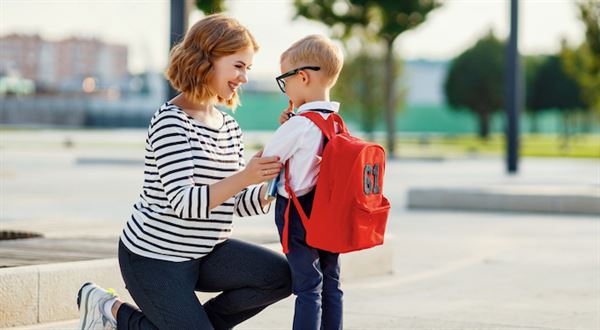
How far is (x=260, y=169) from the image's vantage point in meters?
4.71

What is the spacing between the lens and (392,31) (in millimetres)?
36562

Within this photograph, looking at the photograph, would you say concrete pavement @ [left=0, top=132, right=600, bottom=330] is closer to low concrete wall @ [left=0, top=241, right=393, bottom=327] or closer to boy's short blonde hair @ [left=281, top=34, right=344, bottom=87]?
low concrete wall @ [left=0, top=241, right=393, bottom=327]

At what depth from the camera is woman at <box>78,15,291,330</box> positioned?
15.7 feet

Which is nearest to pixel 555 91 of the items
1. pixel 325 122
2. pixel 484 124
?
pixel 484 124

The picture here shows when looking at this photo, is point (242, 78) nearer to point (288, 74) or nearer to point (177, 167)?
point (288, 74)

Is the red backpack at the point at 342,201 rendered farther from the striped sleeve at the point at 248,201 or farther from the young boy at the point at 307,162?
the striped sleeve at the point at 248,201

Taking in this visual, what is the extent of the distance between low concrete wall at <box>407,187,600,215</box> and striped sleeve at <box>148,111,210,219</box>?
35.8ft

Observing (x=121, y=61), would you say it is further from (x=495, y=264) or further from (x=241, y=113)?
(x=495, y=264)

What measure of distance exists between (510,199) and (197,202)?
36.8 ft

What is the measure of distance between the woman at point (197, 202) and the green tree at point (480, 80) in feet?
228

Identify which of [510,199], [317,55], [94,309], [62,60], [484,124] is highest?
[62,60]

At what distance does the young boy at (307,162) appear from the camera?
485 centimetres

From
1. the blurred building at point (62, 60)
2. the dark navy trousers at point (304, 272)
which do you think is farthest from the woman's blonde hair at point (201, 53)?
the blurred building at point (62, 60)

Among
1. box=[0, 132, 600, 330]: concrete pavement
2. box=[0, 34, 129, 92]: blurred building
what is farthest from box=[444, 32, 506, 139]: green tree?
box=[0, 132, 600, 330]: concrete pavement
